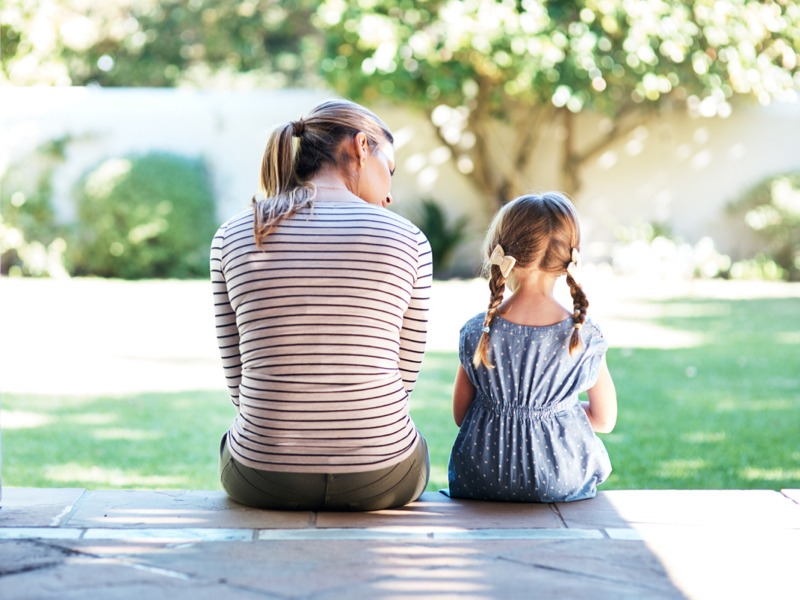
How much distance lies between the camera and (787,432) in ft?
17.0

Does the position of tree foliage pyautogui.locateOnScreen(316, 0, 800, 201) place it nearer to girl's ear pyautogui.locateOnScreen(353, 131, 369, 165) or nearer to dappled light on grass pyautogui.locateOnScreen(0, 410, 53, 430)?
dappled light on grass pyautogui.locateOnScreen(0, 410, 53, 430)

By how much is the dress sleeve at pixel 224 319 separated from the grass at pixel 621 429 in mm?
1490

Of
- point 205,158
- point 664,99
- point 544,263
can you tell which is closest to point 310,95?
point 205,158

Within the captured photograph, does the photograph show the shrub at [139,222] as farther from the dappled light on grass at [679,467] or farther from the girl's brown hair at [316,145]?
the girl's brown hair at [316,145]

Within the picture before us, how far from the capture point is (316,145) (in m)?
2.82

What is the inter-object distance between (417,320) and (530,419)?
0.43m

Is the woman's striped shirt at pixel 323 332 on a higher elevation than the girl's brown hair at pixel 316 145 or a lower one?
lower

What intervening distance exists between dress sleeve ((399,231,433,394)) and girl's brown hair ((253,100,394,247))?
0.28 m

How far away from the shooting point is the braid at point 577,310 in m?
2.87

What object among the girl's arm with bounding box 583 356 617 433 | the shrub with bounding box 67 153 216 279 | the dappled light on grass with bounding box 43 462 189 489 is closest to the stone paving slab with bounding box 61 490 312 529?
the girl's arm with bounding box 583 356 617 433

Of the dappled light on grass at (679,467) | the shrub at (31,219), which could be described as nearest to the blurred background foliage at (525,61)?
the shrub at (31,219)

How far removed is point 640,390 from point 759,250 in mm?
7666

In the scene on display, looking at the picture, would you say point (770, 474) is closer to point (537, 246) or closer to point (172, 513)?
point (537, 246)

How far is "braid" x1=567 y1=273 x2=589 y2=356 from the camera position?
2869 mm
